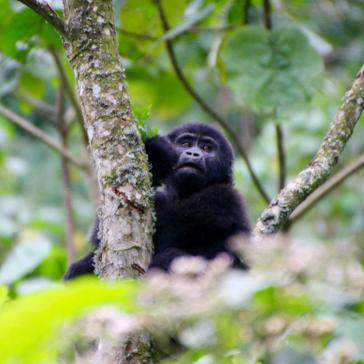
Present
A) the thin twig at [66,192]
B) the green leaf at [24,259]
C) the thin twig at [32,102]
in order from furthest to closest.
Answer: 1. the thin twig at [32,102]
2. the thin twig at [66,192]
3. the green leaf at [24,259]

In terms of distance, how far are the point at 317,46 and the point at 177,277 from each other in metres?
3.83

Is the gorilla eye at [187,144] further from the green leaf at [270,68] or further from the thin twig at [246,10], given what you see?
the thin twig at [246,10]

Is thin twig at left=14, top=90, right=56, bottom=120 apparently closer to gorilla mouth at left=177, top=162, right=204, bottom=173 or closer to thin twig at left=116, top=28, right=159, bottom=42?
thin twig at left=116, top=28, right=159, bottom=42

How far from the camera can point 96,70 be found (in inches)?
104

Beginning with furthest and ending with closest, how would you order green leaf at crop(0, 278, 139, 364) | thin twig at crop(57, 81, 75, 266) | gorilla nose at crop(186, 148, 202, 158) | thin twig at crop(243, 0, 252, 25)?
thin twig at crop(57, 81, 75, 266) → thin twig at crop(243, 0, 252, 25) → gorilla nose at crop(186, 148, 202, 158) → green leaf at crop(0, 278, 139, 364)

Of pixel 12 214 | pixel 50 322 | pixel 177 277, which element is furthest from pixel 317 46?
pixel 12 214

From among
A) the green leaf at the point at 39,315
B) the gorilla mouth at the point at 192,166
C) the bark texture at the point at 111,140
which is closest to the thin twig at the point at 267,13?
the gorilla mouth at the point at 192,166

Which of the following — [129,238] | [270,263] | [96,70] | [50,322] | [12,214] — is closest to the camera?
[50,322]

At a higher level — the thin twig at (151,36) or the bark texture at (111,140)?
the thin twig at (151,36)

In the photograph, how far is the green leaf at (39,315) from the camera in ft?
3.16

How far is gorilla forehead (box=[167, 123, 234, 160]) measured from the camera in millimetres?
4703

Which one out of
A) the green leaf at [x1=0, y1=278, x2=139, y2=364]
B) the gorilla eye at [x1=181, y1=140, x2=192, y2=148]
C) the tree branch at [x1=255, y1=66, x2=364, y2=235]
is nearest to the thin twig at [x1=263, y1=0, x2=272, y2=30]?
the gorilla eye at [x1=181, y1=140, x2=192, y2=148]

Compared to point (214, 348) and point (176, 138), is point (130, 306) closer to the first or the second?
point (214, 348)

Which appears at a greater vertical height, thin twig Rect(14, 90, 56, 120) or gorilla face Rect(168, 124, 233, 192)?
thin twig Rect(14, 90, 56, 120)
